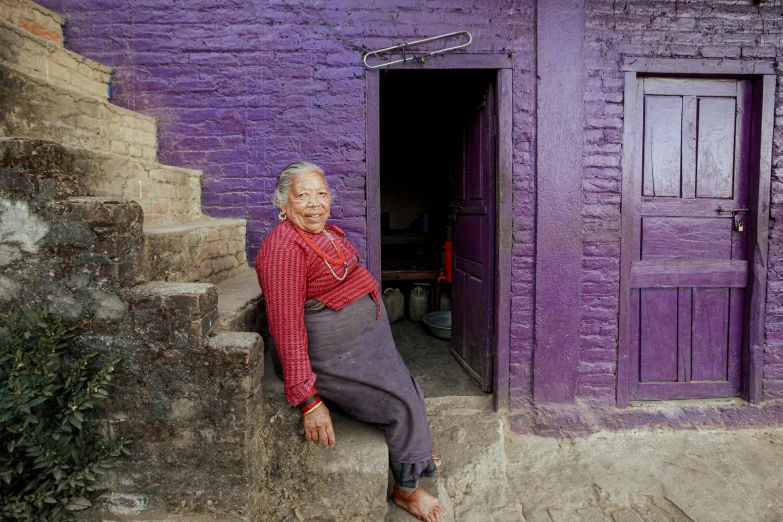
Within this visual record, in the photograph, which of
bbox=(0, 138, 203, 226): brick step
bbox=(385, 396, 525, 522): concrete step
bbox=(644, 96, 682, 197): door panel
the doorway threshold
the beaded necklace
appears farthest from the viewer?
the doorway threshold

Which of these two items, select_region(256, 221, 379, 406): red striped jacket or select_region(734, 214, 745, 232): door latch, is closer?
select_region(256, 221, 379, 406): red striped jacket

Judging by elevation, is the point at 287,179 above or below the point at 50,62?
below

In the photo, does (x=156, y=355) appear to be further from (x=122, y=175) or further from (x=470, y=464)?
(x=470, y=464)

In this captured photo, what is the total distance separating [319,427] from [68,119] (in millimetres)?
2299

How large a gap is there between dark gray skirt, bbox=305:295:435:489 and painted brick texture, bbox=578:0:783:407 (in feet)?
6.20

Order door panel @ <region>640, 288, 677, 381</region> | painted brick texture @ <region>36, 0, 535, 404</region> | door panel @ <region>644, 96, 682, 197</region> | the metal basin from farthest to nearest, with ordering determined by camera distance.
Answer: the metal basin → door panel @ <region>640, 288, 677, 381</region> → door panel @ <region>644, 96, 682, 197</region> → painted brick texture @ <region>36, 0, 535, 404</region>

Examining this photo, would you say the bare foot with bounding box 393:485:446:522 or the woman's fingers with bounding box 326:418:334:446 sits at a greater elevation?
the woman's fingers with bounding box 326:418:334:446

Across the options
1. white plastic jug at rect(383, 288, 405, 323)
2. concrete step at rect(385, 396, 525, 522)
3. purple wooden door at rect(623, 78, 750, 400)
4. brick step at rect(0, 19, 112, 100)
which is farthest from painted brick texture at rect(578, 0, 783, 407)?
brick step at rect(0, 19, 112, 100)

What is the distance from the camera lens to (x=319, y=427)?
2.26 meters

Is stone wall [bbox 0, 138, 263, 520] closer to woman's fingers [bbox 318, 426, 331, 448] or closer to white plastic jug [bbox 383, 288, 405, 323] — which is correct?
woman's fingers [bbox 318, 426, 331, 448]

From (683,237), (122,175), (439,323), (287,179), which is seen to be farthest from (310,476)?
(439,323)

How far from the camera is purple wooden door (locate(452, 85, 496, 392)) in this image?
12.4 ft

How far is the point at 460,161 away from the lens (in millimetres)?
4430

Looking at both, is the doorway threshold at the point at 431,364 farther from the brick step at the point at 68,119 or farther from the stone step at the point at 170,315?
the brick step at the point at 68,119
